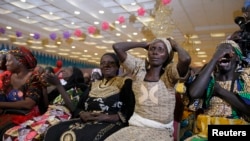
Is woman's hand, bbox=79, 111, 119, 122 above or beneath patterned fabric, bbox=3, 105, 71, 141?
above

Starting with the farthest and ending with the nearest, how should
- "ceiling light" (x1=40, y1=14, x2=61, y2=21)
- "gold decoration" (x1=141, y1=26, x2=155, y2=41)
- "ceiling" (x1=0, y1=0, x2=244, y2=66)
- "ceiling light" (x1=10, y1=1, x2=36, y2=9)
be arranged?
1. "gold decoration" (x1=141, y1=26, x2=155, y2=41)
2. "ceiling light" (x1=40, y1=14, x2=61, y2=21)
3. "ceiling light" (x1=10, y1=1, x2=36, y2=9)
4. "ceiling" (x1=0, y1=0, x2=244, y2=66)

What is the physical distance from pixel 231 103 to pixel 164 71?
0.51 m

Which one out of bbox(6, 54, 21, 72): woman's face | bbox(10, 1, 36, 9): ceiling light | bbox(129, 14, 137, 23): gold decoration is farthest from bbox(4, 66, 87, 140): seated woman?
bbox(129, 14, 137, 23): gold decoration

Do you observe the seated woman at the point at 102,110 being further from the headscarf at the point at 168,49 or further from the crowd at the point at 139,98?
the headscarf at the point at 168,49

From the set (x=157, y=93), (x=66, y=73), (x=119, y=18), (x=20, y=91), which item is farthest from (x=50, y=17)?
(x=157, y=93)

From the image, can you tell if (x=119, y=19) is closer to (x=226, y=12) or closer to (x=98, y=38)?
(x=226, y=12)

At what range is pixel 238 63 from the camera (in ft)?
6.45

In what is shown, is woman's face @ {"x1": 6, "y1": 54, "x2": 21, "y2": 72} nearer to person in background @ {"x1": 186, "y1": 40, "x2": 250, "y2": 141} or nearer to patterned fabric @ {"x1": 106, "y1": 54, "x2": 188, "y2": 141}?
patterned fabric @ {"x1": 106, "y1": 54, "x2": 188, "y2": 141}

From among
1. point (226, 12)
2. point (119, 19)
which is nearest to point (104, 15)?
point (119, 19)

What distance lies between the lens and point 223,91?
181 cm

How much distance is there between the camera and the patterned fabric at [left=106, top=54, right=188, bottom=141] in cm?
183

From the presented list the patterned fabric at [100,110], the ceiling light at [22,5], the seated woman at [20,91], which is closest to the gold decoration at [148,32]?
the ceiling light at [22,5]

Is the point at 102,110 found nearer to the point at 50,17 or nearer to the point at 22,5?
the point at 22,5

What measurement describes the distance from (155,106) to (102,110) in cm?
51
